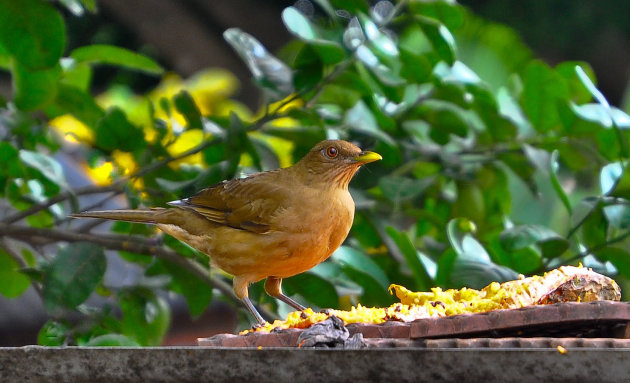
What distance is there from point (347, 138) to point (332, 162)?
1.96ft

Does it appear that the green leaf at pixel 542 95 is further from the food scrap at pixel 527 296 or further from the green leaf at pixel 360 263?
the food scrap at pixel 527 296

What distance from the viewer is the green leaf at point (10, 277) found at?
3.77 meters

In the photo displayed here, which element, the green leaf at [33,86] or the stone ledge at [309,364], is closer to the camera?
the stone ledge at [309,364]

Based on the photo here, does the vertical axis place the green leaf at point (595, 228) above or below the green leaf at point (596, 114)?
below

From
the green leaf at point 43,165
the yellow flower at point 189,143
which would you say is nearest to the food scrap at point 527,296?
the green leaf at point 43,165

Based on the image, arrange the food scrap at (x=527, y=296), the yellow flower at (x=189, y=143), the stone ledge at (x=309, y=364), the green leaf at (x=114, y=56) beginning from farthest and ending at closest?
the yellow flower at (x=189, y=143) → the green leaf at (x=114, y=56) → the food scrap at (x=527, y=296) → the stone ledge at (x=309, y=364)

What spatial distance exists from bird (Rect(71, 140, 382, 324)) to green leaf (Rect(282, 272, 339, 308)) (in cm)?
11

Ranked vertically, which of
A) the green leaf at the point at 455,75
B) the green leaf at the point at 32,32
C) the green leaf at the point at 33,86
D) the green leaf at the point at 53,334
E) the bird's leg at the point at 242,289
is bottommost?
the green leaf at the point at 53,334

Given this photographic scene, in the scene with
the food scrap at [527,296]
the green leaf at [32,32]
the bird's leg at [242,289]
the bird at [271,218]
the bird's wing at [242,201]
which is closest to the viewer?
the food scrap at [527,296]

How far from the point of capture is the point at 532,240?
336 cm

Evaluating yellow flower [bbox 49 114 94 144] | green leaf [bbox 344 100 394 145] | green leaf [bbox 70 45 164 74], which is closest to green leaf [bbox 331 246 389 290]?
green leaf [bbox 344 100 394 145]

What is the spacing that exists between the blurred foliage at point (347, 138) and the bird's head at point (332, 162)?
0.80 ft

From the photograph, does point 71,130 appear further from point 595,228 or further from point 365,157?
point 595,228

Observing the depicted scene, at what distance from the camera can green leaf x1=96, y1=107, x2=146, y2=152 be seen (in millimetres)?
3607
